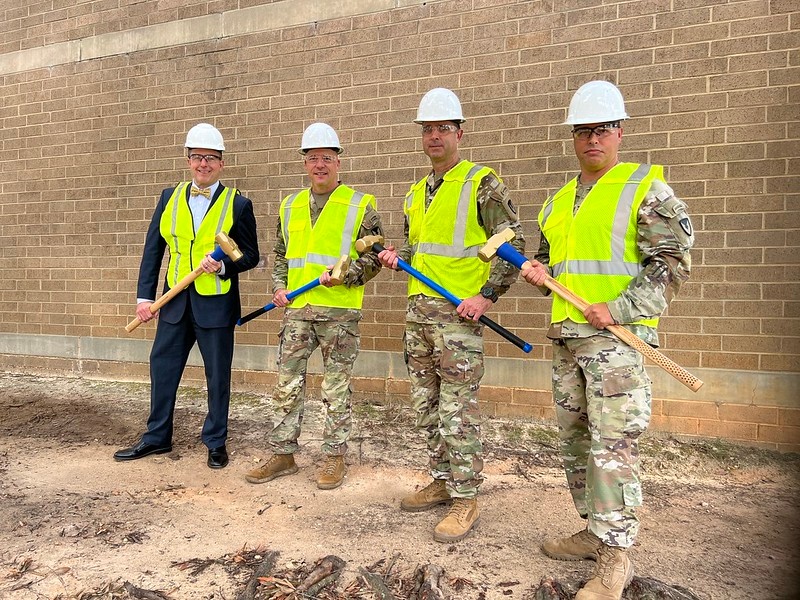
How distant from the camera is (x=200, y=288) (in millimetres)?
3748

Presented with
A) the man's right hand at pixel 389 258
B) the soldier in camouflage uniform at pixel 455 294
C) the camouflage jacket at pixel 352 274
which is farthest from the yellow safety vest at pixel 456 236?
the camouflage jacket at pixel 352 274

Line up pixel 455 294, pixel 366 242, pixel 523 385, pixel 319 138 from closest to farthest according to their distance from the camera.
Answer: pixel 455 294, pixel 366 242, pixel 319 138, pixel 523 385

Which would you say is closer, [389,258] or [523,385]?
[389,258]

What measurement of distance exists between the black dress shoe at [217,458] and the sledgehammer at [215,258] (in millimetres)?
1083

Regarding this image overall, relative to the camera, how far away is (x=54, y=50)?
21.6 feet

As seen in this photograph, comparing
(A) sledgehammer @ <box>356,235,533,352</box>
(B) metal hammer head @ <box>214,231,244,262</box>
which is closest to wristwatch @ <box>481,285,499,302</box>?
(A) sledgehammer @ <box>356,235,533,352</box>

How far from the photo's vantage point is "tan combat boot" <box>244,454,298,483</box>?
3.53 metres

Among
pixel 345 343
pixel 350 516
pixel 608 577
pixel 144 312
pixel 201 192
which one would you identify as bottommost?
pixel 350 516

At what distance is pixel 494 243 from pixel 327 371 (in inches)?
57.6

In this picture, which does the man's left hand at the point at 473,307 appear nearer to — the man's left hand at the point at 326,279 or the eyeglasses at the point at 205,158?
the man's left hand at the point at 326,279

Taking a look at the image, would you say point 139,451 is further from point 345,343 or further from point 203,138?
point 203,138

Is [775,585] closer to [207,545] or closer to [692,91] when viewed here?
[207,545]

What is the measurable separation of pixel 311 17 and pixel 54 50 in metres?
3.55

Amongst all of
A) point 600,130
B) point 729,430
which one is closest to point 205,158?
point 600,130
